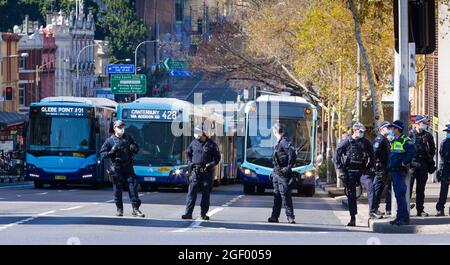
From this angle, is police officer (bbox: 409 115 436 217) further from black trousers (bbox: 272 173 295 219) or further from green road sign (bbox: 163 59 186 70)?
green road sign (bbox: 163 59 186 70)

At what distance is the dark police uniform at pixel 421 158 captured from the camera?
2767 centimetres

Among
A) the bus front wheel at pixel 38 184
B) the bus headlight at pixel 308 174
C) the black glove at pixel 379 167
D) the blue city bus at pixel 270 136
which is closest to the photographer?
the black glove at pixel 379 167

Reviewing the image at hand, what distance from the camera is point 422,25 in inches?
1030

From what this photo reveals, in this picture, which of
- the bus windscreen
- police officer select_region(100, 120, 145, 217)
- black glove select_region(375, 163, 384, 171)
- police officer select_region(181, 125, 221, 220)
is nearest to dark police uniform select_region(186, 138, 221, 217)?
police officer select_region(181, 125, 221, 220)

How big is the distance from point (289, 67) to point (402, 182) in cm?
4052

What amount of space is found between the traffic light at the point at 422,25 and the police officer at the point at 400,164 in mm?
2273

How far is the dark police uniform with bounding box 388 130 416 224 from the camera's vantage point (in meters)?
24.4

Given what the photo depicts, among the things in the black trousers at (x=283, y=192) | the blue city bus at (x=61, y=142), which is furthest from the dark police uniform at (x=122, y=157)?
the blue city bus at (x=61, y=142)

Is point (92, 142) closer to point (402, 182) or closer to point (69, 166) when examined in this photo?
point (69, 166)

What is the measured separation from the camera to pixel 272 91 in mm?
70562

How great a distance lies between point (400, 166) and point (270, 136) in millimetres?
21392

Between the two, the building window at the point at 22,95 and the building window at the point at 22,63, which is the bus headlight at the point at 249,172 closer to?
the building window at the point at 22,95

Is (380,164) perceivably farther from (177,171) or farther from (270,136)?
(177,171)

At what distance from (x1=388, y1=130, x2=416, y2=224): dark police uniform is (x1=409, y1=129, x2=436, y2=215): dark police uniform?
119 inches
